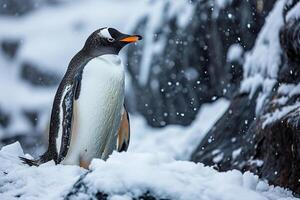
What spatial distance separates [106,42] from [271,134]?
108cm

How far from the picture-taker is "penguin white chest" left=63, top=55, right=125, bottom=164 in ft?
11.5

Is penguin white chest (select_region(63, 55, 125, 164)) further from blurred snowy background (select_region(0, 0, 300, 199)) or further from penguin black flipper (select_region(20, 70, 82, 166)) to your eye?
blurred snowy background (select_region(0, 0, 300, 199))

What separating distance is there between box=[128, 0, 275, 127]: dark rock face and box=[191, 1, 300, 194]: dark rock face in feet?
5.42

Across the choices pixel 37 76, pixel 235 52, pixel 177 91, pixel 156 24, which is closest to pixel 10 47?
pixel 37 76

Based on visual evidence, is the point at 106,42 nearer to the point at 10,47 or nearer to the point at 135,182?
the point at 135,182

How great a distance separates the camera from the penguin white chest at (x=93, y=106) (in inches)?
138

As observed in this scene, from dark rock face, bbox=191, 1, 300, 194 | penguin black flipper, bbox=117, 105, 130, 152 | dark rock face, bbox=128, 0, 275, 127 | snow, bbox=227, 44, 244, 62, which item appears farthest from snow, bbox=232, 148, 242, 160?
snow, bbox=227, 44, 244, 62

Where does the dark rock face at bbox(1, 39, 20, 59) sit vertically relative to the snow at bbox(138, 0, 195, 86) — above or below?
below

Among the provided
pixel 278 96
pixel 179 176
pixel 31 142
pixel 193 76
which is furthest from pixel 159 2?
pixel 179 176

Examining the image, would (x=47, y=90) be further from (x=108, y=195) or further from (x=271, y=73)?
(x=108, y=195)

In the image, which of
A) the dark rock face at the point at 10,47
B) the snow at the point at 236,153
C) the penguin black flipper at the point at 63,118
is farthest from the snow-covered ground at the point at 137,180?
the dark rock face at the point at 10,47

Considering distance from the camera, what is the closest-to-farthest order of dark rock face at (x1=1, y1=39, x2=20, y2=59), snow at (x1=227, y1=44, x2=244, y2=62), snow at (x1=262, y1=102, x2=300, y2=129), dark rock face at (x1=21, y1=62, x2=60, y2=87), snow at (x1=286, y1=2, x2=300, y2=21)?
snow at (x1=262, y1=102, x2=300, y2=129)
snow at (x1=286, y1=2, x2=300, y2=21)
snow at (x1=227, y1=44, x2=244, y2=62)
dark rock face at (x1=21, y1=62, x2=60, y2=87)
dark rock face at (x1=1, y1=39, x2=20, y2=59)

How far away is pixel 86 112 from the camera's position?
3521 mm

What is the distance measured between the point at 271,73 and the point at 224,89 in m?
2.34
